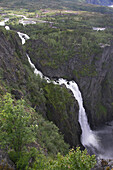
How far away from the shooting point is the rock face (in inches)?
1785

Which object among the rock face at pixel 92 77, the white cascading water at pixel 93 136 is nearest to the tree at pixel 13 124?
the white cascading water at pixel 93 136

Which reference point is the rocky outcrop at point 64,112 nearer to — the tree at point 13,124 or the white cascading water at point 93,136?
the white cascading water at point 93,136

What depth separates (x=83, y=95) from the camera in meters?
45.6

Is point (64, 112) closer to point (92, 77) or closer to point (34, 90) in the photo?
point (34, 90)

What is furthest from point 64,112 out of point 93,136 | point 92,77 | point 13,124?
point 13,124

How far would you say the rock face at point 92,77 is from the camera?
1785 inches

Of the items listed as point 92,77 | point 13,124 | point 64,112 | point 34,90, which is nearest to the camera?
point 13,124

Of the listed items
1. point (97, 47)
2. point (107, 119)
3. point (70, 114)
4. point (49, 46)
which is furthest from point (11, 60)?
point (107, 119)

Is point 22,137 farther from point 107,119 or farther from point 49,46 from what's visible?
point 107,119

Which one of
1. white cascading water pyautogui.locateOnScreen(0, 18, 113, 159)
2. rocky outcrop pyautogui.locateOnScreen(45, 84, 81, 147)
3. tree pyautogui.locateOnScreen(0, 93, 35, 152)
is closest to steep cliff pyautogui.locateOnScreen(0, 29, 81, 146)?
rocky outcrop pyautogui.locateOnScreen(45, 84, 81, 147)

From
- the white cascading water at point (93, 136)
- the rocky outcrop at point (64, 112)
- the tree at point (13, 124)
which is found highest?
the tree at point (13, 124)

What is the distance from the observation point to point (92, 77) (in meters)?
46.6

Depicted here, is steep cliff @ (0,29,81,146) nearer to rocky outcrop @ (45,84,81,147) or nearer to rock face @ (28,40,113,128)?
rocky outcrop @ (45,84,81,147)

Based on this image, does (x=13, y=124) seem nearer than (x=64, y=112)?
Yes
